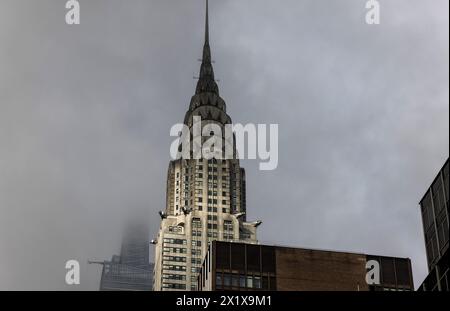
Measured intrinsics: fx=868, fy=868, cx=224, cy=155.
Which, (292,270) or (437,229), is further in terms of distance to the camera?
(292,270)

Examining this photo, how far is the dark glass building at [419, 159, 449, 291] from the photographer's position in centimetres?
6297

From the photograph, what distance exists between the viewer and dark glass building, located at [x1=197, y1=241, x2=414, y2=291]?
418 feet

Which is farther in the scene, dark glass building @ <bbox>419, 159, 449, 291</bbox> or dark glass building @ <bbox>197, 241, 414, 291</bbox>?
dark glass building @ <bbox>197, 241, 414, 291</bbox>

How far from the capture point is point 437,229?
216ft

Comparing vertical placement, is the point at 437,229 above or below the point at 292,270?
below

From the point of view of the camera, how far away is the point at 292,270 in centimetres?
13050

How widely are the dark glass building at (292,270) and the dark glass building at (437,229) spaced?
59142 millimetres

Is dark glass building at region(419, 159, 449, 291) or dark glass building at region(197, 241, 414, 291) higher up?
dark glass building at region(197, 241, 414, 291)

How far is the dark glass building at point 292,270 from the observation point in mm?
127438

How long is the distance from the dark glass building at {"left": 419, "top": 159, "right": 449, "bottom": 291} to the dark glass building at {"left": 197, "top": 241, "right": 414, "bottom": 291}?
59142 mm

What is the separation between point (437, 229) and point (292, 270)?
65.9 meters
